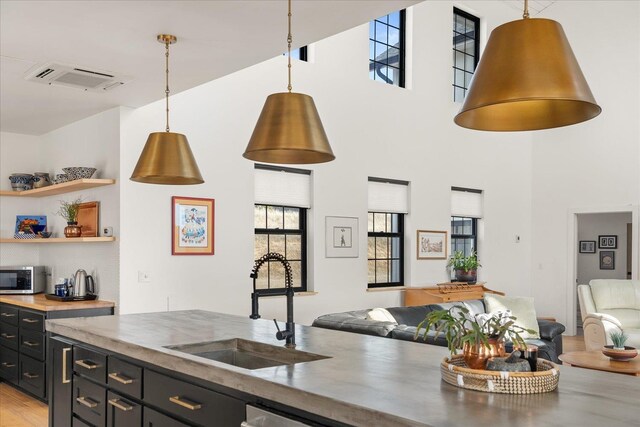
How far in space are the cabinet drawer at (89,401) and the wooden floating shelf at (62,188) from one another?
2.47 meters

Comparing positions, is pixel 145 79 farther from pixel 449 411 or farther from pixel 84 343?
pixel 449 411

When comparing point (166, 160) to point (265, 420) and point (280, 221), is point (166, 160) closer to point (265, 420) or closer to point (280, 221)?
point (265, 420)

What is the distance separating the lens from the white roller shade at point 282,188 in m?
6.98

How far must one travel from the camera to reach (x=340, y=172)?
7.84 m

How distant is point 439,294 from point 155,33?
572cm

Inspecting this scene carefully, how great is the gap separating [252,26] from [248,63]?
0.72 meters

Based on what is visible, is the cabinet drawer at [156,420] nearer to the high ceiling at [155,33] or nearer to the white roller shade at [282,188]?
the high ceiling at [155,33]

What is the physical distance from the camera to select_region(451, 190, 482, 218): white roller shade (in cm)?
964

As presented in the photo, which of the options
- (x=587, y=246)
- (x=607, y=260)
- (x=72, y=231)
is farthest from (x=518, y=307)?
(x=587, y=246)

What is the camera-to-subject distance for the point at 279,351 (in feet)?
9.06

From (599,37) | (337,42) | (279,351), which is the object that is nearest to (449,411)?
(279,351)

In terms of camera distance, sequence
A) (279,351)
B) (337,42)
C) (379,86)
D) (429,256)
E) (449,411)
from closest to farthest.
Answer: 1. (449,411)
2. (279,351)
3. (337,42)
4. (379,86)
5. (429,256)

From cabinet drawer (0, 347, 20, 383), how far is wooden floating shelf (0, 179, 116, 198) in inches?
62.8

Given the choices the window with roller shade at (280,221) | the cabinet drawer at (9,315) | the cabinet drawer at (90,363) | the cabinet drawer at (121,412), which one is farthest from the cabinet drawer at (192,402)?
the window with roller shade at (280,221)
